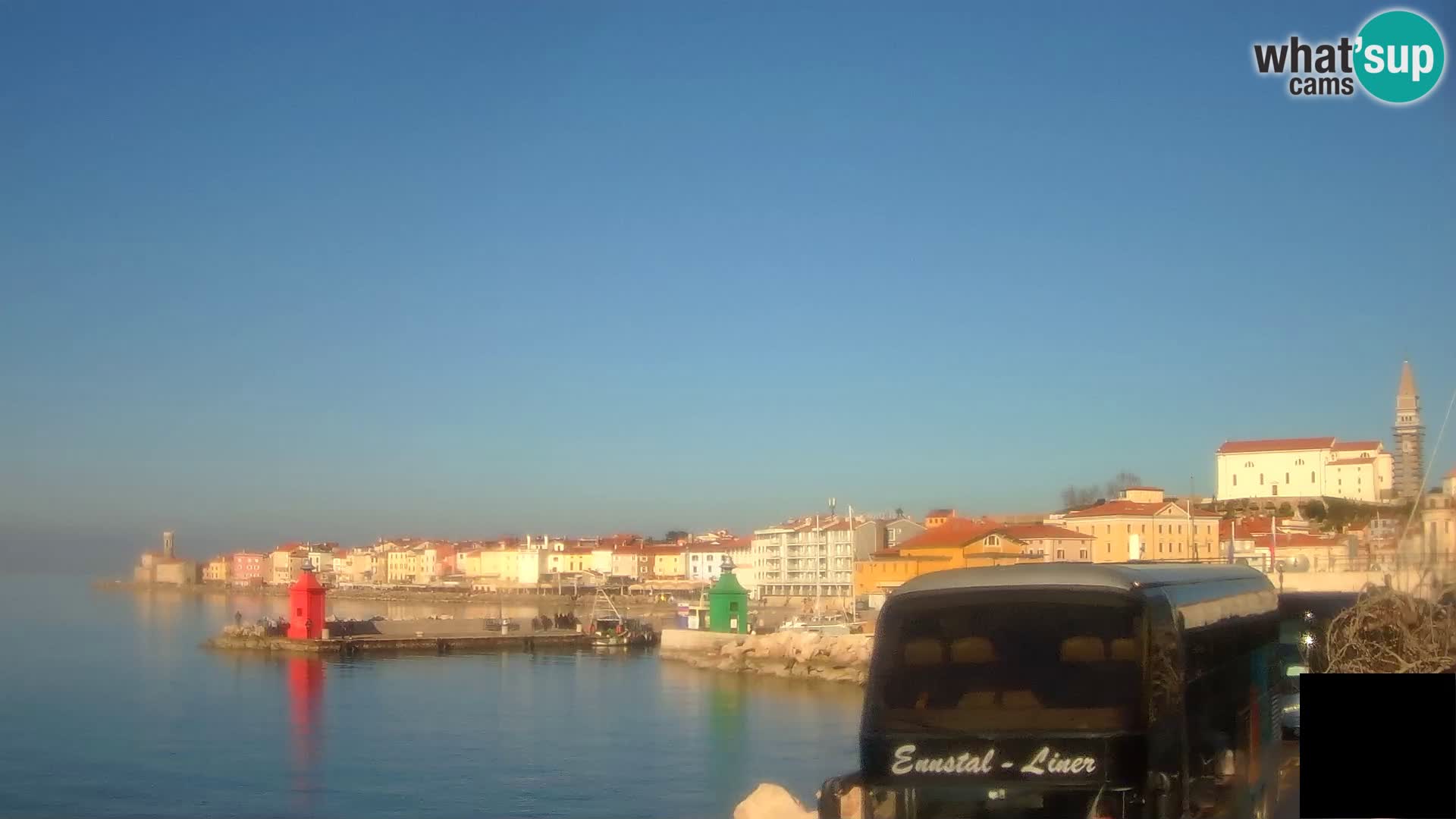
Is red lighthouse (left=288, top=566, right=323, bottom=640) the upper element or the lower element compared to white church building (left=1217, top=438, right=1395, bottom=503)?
lower

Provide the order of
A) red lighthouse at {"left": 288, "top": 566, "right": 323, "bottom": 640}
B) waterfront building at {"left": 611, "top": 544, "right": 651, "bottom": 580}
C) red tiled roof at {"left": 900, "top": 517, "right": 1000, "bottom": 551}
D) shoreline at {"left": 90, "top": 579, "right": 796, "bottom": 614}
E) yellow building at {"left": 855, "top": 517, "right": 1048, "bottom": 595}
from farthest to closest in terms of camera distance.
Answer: waterfront building at {"left": 611, "top": 544, "right": 651, "bottom": 580} → shoreline at {"left": 90, "top": 579, "right": 796, "bottom": 614} → red lighthouse at {"left": 288, "top": 566, "right": 323, "bottom": 640} → red tiled roof at {"left": 900, "top": 517, "right": 1000, "bottom": 551} → yellow building at {"left": 855, "top": 517, "right": 1048, "bottom": 595}

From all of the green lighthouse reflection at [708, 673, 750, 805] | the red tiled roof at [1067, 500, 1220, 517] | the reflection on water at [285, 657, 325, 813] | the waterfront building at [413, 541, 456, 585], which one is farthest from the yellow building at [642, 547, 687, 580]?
the red tiled roof at [1067, 500, 1220, 517]

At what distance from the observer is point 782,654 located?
29.0 meters

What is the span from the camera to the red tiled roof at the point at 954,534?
51.4 ft

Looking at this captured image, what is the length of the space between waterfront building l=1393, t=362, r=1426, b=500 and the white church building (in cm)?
133

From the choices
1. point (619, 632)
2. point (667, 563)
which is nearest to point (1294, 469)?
point (619, 632)

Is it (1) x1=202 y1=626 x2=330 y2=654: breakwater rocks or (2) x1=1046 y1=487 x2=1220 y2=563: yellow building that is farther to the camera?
(1) x1=202 y1=626 x2=330 y2=654: breakwater rocks

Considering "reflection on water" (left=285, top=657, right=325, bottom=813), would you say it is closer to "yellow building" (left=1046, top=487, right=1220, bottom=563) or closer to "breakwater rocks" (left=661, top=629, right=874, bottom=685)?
"yellow building" (left=1046, top=487, right=1220, bottom=563)

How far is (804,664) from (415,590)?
52094 millimetres

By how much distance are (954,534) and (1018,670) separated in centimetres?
1355

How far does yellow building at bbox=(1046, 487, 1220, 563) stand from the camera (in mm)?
12820

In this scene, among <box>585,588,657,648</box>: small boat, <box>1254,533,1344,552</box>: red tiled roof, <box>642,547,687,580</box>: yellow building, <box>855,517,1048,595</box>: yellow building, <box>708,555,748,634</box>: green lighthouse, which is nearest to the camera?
<box>1254,533,1344,552</box>: red tiled roof

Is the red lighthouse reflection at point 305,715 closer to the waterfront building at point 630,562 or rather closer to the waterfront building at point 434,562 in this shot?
the waterfront building at point 630,562
